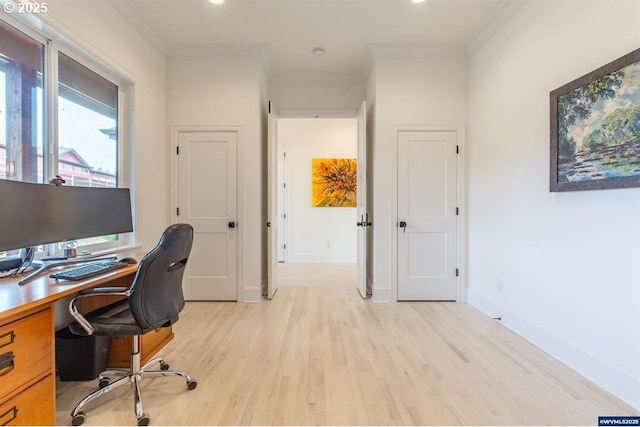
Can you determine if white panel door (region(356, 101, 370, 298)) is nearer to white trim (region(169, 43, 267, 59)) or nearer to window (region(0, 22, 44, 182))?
white trim (region(169, 43, 267, 59))

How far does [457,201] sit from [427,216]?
38 cm

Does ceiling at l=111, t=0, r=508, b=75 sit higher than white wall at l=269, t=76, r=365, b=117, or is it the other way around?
ceiling at l=111, t=0, r=508, b=75

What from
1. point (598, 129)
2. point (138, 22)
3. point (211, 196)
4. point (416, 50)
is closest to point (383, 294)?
point (211, 196)

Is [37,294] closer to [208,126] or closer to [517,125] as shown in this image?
[208,126]

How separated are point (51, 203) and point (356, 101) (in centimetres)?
351

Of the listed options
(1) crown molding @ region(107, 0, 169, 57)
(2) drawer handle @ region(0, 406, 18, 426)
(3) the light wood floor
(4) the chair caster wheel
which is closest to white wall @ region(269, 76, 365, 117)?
(1) crown molding @ region(107, 0, 169, 57)

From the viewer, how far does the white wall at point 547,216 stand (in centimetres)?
181

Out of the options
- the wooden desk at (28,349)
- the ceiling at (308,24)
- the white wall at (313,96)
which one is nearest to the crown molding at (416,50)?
the ceiling at (308,24)

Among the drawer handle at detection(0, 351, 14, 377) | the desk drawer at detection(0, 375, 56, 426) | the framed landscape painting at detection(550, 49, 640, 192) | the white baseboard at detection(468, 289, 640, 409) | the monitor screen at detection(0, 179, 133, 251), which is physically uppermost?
the framed landscape painting at detection(550, 49, 640, 192)

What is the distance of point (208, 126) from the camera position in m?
3.62

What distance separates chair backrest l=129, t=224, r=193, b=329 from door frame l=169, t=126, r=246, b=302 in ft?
5.70

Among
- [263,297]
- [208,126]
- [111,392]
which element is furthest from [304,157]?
[111,392]

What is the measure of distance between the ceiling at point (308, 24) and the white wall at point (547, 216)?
1.57 ft

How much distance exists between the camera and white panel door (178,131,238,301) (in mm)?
3627
